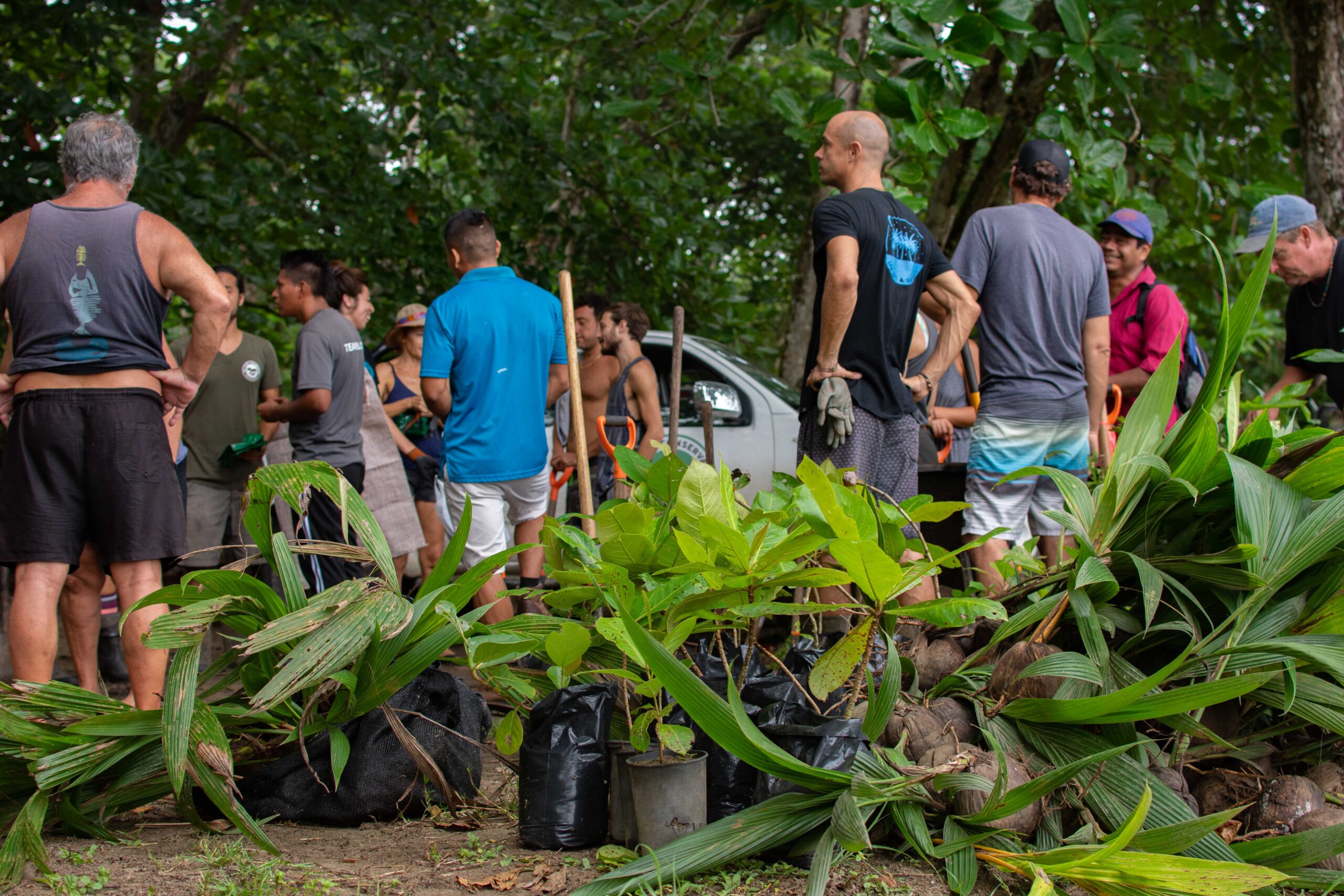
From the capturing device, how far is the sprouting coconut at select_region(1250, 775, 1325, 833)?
2.28m

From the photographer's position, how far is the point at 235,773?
2639 mm

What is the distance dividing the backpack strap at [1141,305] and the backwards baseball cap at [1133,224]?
0.65 ft

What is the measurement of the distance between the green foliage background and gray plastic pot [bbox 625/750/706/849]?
161 inches

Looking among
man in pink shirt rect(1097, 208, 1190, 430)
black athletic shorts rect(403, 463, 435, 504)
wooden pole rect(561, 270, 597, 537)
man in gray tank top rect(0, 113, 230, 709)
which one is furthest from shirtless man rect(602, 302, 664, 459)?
man in gray tank top rect(0, 113, 230, 709)

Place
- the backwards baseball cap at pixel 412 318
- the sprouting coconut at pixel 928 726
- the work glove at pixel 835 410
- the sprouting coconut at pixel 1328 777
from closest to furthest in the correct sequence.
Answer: the sprouting coconut at pixel 928 726 < the sprouting coconut at pixel 1328 777 < the work glove at pixel 835 410 < the backwards baseball cap at pixel 412 318

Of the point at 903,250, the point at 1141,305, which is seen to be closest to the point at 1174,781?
the point at 903,250

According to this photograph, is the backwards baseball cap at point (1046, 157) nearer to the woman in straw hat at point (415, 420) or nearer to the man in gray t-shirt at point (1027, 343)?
the man in gray t-shirt at point (1027, 343)

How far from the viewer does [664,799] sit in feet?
6.96

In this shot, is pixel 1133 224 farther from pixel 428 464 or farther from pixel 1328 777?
pixel 428 464

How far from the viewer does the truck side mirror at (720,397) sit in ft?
23.3

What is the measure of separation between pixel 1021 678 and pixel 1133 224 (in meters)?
3.20

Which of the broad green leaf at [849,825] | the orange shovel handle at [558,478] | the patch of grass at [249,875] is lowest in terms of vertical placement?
the patch of grass at [249,875]

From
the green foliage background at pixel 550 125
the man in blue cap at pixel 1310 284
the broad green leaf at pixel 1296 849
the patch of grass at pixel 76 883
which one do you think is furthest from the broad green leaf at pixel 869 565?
the green foliage background at pixel 550 125

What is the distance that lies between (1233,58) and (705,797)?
6874 millimetres
